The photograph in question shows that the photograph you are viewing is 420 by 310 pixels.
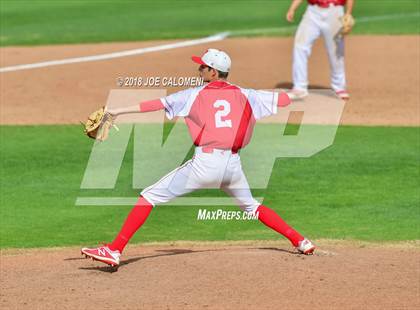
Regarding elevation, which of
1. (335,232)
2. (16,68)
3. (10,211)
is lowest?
(16,68)

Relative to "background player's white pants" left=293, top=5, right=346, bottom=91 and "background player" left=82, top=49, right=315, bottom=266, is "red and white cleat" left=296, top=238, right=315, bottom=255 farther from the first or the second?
"background player's white pants" left=293, top=5, right=346, bottom=91

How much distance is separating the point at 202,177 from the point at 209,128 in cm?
50

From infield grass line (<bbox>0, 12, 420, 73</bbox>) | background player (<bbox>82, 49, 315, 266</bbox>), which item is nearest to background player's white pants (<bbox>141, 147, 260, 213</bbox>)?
background player (<bbox>82, 49, 315, 266</bbox>)

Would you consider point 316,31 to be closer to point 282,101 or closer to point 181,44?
point 181,44

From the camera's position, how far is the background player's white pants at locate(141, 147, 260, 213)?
438 inches

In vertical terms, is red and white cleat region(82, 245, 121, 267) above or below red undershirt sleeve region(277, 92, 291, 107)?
below

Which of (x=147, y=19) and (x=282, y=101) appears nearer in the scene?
(x=282, y=101)

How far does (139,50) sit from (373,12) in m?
8.83

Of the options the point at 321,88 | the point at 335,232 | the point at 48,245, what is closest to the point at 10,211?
the point at 48,245

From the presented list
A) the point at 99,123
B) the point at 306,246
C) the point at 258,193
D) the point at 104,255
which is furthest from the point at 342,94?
the point at 104,255

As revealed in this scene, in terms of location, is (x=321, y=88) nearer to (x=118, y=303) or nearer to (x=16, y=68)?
(x=16, y=68)

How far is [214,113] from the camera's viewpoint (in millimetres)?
11055

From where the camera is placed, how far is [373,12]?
3177 centimetres

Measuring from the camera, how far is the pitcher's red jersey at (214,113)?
1104 cm
